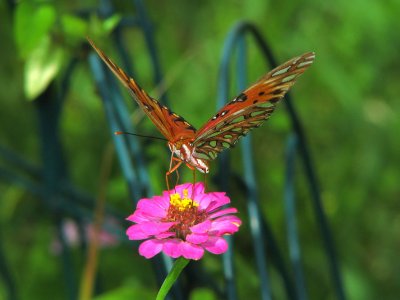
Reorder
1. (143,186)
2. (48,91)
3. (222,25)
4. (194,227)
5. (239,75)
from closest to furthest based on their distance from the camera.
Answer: (194,227) < (143,186) < (239,75) < (48,91) < (222,25)

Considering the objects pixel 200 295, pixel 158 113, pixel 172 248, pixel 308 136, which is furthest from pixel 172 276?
pixel 308 136

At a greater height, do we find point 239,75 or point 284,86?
point 239,75

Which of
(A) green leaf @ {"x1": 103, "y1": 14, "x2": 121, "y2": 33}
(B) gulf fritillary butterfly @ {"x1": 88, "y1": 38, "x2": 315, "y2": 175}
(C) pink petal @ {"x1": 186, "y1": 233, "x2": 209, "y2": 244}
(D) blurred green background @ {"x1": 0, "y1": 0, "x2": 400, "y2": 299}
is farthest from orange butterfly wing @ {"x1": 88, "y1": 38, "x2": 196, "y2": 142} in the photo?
(D) blurred green background @ {"x1": 0, "y1": 0, "x2": 400, "y2": 299}

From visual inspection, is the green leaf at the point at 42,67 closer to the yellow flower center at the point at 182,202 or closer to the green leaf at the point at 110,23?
the green leaf at the point at 110,23

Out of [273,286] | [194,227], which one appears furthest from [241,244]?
[194,227]

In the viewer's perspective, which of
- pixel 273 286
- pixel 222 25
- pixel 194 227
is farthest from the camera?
pixel 222 25

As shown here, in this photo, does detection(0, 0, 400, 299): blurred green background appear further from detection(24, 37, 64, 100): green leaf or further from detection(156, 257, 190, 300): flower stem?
detection(156, 257, 190, 300): flower stem

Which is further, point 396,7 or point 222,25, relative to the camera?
point 222,25

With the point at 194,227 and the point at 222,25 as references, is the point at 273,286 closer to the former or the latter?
the point at 222,25
